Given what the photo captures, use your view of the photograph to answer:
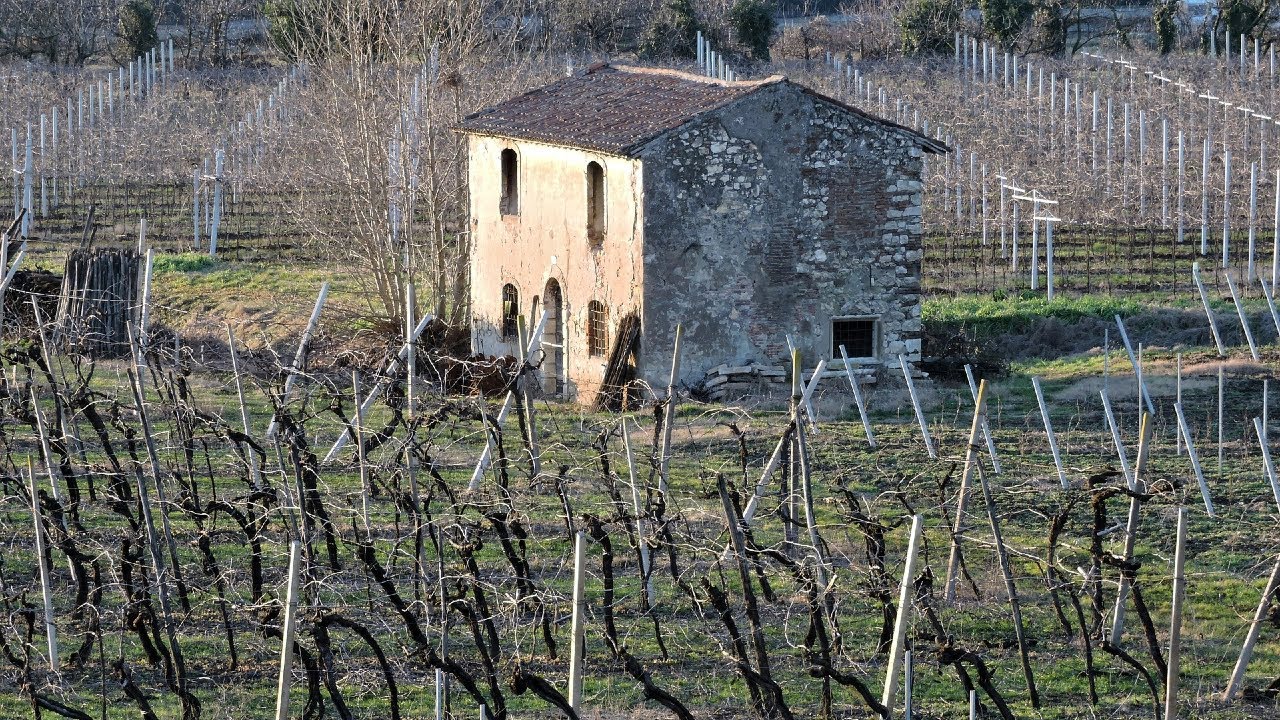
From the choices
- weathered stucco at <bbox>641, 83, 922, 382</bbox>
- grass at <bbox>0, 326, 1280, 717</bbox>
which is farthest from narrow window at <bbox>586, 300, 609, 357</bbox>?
grass at <bbox>0, 326, 1280, 717</bbox>

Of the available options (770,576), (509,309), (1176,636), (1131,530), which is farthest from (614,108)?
(1176,636)

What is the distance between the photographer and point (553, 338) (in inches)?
968

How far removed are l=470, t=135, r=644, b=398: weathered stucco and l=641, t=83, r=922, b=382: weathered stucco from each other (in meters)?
0.49

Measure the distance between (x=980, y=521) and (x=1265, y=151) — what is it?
20.7 metres

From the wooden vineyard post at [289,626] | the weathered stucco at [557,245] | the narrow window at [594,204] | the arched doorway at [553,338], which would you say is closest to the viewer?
the wooden vineyard post at [289,626]

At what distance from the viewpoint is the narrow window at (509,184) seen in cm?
2520

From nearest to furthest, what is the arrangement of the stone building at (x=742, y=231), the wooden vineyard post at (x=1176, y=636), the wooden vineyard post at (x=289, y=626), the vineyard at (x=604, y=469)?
the wooden vineyard post at (x=289, y=626) < the wooden vineyard post at (x=1176, y=636) < the vineyard at (x=604, y=469) < the stone building at (x=742, y=231)

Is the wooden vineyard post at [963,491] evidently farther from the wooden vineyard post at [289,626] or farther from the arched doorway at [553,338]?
the arched doorway at [553,338]

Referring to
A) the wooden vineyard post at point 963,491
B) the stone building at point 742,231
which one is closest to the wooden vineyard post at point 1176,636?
the wooden vineyard post at point 963,491

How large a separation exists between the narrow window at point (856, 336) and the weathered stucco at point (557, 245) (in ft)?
8.36

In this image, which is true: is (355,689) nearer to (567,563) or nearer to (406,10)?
(567,563)

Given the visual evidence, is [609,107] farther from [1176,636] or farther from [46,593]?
[1176,636]

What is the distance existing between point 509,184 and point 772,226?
15.7 ft

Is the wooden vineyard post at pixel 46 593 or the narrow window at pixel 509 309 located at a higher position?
the narrow window at pixel 509 309
